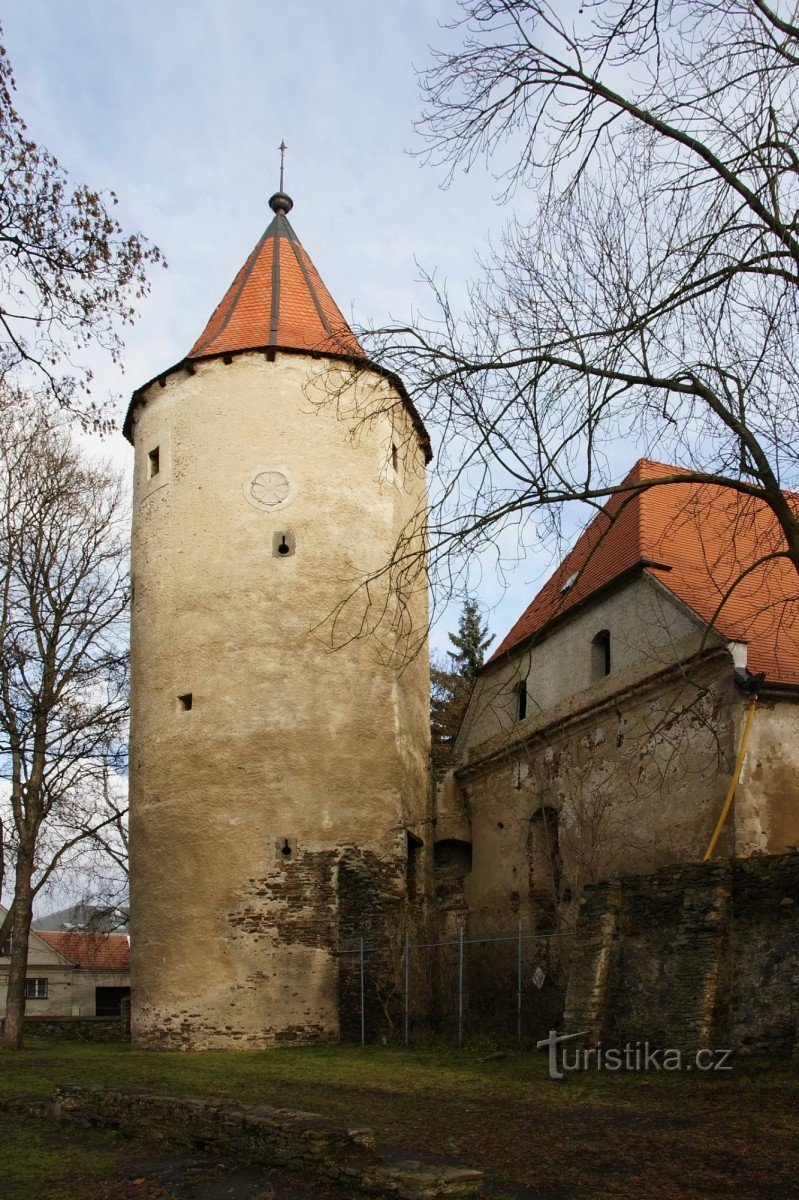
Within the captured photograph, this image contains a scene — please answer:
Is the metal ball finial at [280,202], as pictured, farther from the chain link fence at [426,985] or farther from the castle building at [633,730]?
the chain link fence at [426,985]

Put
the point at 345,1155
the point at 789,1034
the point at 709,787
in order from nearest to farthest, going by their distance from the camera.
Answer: the point at 345,1155
the point at 789,1034
the point at 709,787

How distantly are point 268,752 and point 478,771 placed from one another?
471 centimetres

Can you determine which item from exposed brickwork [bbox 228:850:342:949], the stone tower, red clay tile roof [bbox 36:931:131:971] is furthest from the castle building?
red clay tile roof [bbox 36:931:131:971]

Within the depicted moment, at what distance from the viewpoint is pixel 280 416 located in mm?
19109

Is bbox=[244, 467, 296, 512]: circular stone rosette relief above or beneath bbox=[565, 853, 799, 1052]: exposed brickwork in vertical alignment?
above

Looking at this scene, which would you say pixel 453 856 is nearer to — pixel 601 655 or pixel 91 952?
pixel 601 655

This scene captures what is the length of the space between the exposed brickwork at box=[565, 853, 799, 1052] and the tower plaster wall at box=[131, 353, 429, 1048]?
17.4 ft

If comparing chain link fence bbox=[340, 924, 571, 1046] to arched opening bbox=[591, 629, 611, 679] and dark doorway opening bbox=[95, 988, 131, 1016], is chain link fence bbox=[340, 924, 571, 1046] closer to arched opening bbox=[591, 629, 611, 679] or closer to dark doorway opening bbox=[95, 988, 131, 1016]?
arched opening bbox=[591, 629, 611, 679]

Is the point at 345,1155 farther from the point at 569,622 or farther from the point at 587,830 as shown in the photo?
the point at 569,622

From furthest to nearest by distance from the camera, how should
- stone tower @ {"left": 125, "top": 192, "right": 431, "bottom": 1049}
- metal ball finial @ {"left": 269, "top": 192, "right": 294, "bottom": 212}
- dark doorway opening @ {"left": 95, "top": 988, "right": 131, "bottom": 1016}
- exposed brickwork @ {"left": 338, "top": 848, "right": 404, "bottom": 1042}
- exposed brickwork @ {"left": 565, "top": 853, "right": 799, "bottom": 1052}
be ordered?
dark doorway opening @ {"left": 95, "top": 988, "right": 131, "bottom": 1016}
metal ball finial @ {"left": 269, "top": 192, "right": 294, "bottom": 212}
stone tower @ {"left": 125, "top": 192, "right": 431, "bottom": 1049}
exposed brickwork @ {"left": 338, "top": 848, "right": 404, "bottom": 1042}
exposed brickwork @ {"left": 565, "top": 853, "right": 799, "bottom": 1052}

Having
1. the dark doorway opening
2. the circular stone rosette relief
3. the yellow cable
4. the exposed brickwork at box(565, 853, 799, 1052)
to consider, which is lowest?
the dark doorway opening

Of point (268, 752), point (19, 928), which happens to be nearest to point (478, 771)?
point (268, 752)

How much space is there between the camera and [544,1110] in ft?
30.3

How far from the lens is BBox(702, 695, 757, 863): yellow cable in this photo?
13.5 meters
